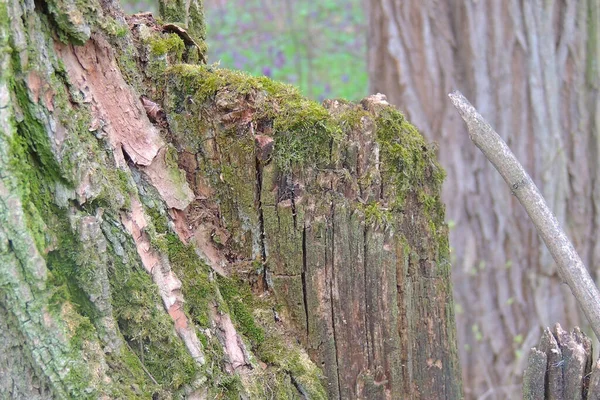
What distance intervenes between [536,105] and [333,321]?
7.95 ft

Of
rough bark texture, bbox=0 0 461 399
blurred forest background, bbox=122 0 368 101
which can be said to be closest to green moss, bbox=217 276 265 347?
rough bark texture, bbox=0 0 461 399

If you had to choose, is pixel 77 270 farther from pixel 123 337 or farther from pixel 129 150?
pixel 129 150

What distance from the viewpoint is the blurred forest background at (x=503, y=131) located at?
3402mm

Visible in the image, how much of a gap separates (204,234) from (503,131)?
2.46 metres

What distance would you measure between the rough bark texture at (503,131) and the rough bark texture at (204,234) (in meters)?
2.05

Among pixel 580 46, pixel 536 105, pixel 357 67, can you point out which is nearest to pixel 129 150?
pixel 536 105

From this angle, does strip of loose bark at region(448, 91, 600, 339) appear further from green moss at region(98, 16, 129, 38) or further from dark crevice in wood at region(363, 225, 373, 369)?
green moss at region(98, 16, 129, 38)

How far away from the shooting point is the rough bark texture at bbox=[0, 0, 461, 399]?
124 cm

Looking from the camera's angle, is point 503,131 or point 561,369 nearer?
point 561,369

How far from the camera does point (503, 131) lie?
3.47 meters

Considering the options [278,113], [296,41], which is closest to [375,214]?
[278,113]

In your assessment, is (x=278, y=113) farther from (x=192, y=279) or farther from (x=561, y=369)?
(x=561, y=369)

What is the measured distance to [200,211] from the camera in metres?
1.53

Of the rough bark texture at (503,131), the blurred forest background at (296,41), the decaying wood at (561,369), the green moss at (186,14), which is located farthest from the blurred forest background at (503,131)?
the blurred forest background at (296,41)
